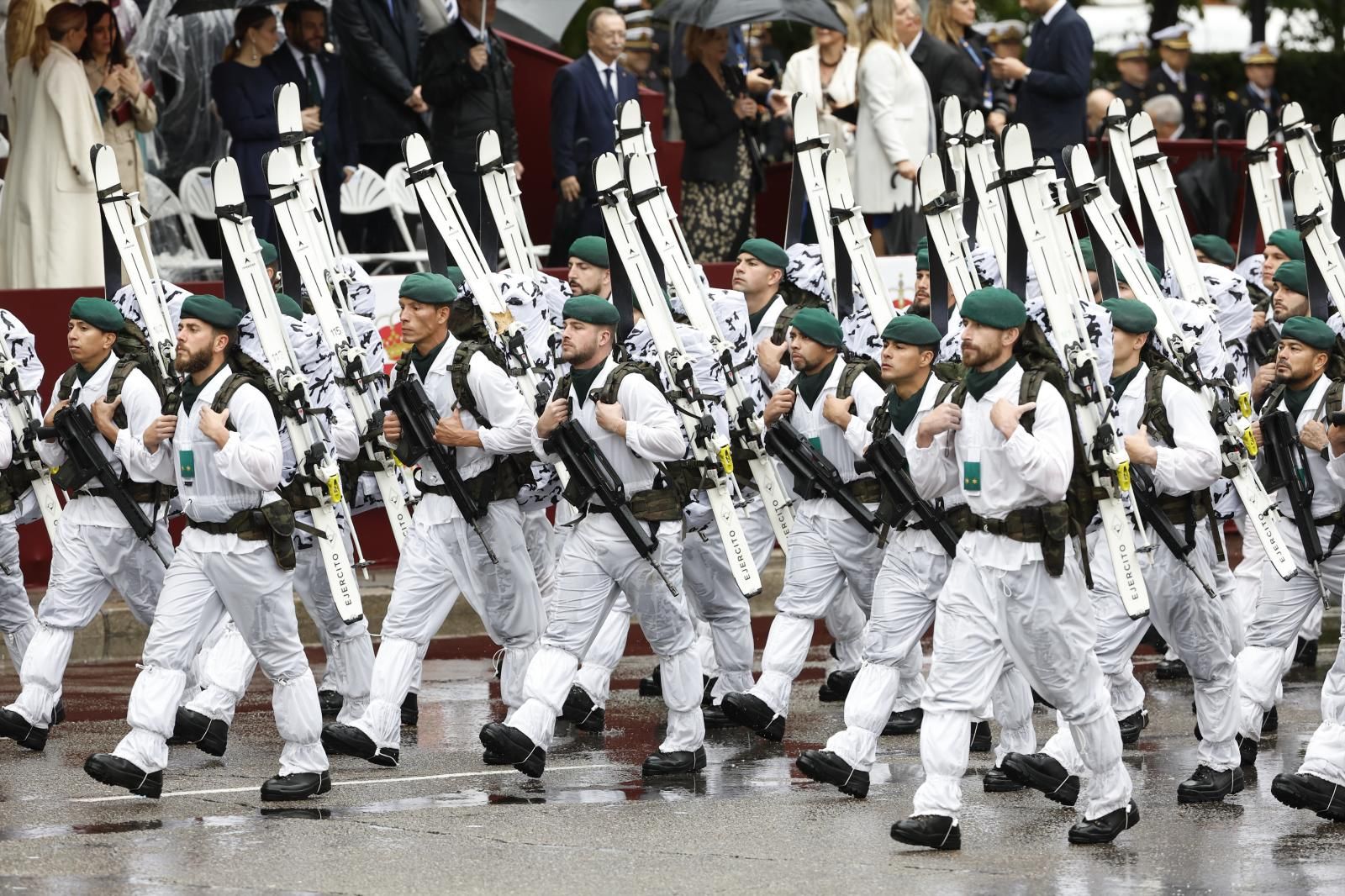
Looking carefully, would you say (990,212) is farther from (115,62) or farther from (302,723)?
(115,62)

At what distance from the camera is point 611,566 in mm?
10094

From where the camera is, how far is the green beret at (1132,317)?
974cm

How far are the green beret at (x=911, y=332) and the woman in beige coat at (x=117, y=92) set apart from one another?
21.8 feet

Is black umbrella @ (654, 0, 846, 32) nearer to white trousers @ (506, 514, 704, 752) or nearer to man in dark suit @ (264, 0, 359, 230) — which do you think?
man in dark suit @ (264, 0, 359, 230)

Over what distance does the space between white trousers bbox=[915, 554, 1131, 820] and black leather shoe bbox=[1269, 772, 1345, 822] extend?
640 millimetres

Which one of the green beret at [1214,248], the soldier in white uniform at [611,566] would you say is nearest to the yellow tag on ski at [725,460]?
the soldier in white uniform at [611,566]

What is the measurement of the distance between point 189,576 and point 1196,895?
13.6ft

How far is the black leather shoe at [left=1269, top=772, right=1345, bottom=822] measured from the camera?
8.86 meters

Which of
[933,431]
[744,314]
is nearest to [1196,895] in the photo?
[933,431]

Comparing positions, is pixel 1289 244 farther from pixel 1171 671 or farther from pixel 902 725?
pixel 902 725

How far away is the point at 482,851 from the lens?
8.52 m

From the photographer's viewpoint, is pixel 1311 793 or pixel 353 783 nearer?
pixel 1311 793

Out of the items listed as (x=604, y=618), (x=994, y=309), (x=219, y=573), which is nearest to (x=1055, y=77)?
(x=604, y=618)

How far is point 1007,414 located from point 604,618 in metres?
2.51
